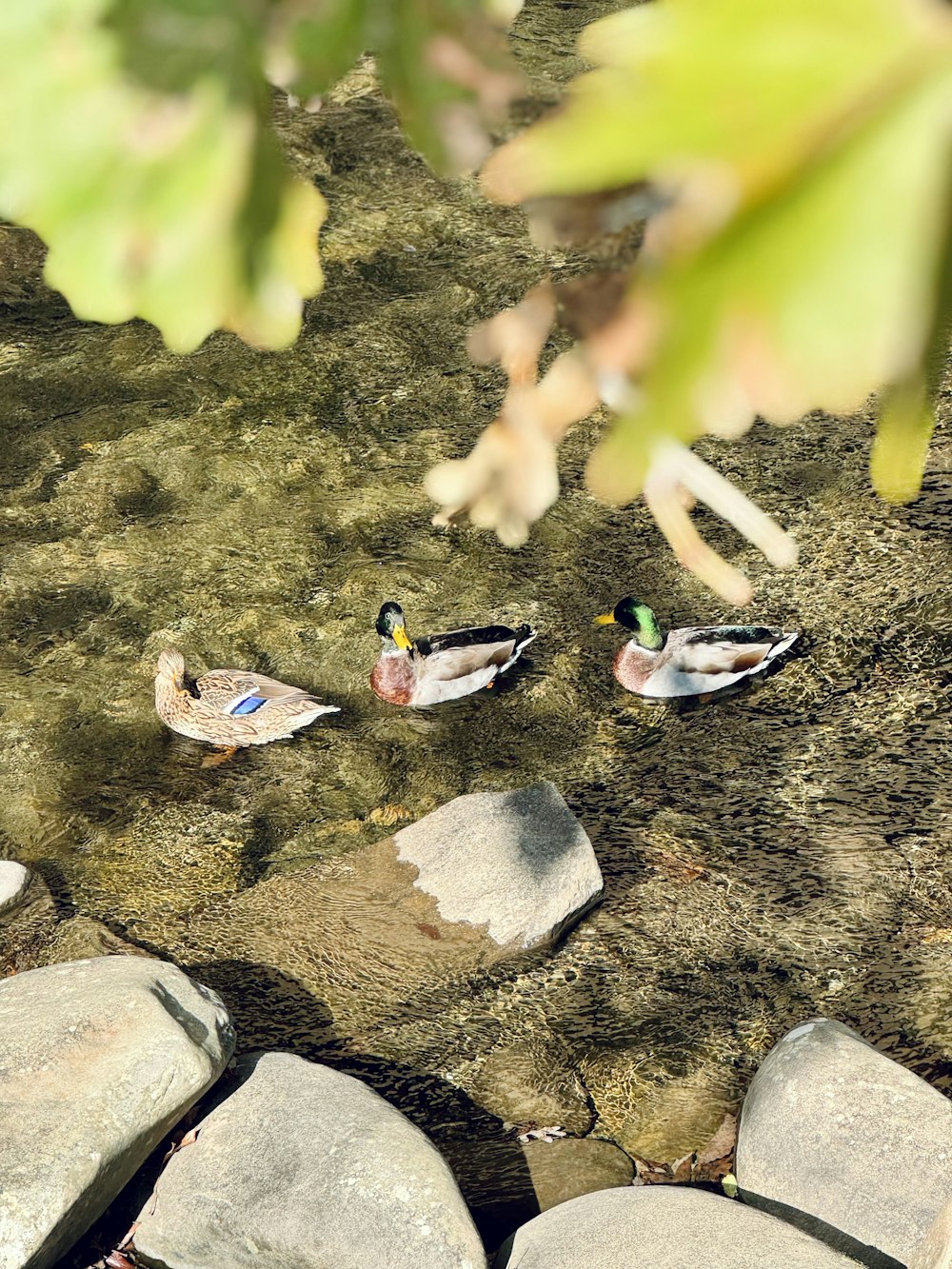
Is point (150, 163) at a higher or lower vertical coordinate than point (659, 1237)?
higher

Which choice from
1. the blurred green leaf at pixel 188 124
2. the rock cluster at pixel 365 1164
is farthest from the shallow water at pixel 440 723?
the blurred green leaf at pixel 188 124

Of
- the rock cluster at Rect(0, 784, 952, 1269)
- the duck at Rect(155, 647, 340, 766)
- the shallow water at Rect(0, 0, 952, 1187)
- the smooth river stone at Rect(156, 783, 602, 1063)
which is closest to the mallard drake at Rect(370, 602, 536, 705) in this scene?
the shallow water at Rect(0, 0, 952, 1187)

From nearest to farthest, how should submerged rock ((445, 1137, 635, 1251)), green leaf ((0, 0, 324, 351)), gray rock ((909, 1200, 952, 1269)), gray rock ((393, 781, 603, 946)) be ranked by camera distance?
green leaf ((0, 0, 324, 351)), gray rock ((909, 1200, 952, 1269)), submerged rock ((445, 1137, 635, 1251)), gray rock ((393, 781, 603, 946))

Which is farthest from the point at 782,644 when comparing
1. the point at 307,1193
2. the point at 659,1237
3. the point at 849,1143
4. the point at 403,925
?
the point at 307,1193

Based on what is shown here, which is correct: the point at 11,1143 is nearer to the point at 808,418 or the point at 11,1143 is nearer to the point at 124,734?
the point at 124,734

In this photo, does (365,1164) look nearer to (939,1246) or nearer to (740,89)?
(939,1246)

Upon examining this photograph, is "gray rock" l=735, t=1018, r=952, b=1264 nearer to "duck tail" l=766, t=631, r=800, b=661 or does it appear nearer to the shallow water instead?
the shallow water

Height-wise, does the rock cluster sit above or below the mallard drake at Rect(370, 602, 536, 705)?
above

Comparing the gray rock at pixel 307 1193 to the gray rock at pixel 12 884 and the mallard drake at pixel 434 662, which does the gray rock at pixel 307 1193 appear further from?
the mallard drake at pixel 434 662
